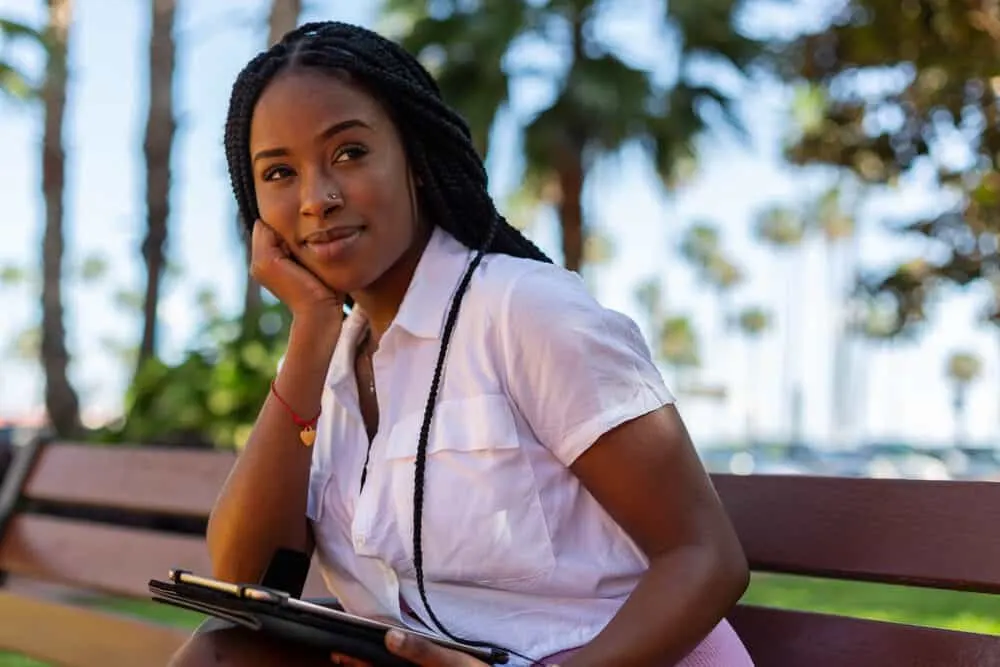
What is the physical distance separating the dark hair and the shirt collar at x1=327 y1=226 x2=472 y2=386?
0.02m

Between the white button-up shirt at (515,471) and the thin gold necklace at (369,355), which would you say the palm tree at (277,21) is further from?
the white button-up shirt at (515,471)

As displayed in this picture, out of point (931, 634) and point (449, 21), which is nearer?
point (931, 634)

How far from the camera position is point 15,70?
11.4 m

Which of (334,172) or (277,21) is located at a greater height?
(277,21)

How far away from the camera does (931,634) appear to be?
189 centimetres

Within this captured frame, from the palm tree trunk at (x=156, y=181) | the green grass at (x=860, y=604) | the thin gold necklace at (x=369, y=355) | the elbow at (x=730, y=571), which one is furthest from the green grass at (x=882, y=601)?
the palm tree trunk at (x=156, y=181)

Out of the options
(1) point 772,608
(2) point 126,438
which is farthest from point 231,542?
(2) point 126,438

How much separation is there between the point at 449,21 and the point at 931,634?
14.2m

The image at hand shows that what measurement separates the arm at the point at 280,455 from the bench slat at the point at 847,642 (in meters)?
0.82

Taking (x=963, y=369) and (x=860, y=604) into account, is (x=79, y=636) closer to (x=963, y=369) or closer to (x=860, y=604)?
(x=860, y=604)

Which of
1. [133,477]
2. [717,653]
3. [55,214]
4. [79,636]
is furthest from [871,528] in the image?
[55,214]

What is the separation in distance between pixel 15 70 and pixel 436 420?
1083 cm

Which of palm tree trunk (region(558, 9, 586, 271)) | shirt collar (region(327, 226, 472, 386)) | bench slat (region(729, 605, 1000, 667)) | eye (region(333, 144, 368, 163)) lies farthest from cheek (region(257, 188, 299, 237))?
palm tree trunk (region(558, 9, 586, 271))

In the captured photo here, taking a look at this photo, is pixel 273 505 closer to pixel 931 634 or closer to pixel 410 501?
pixel 410 501
